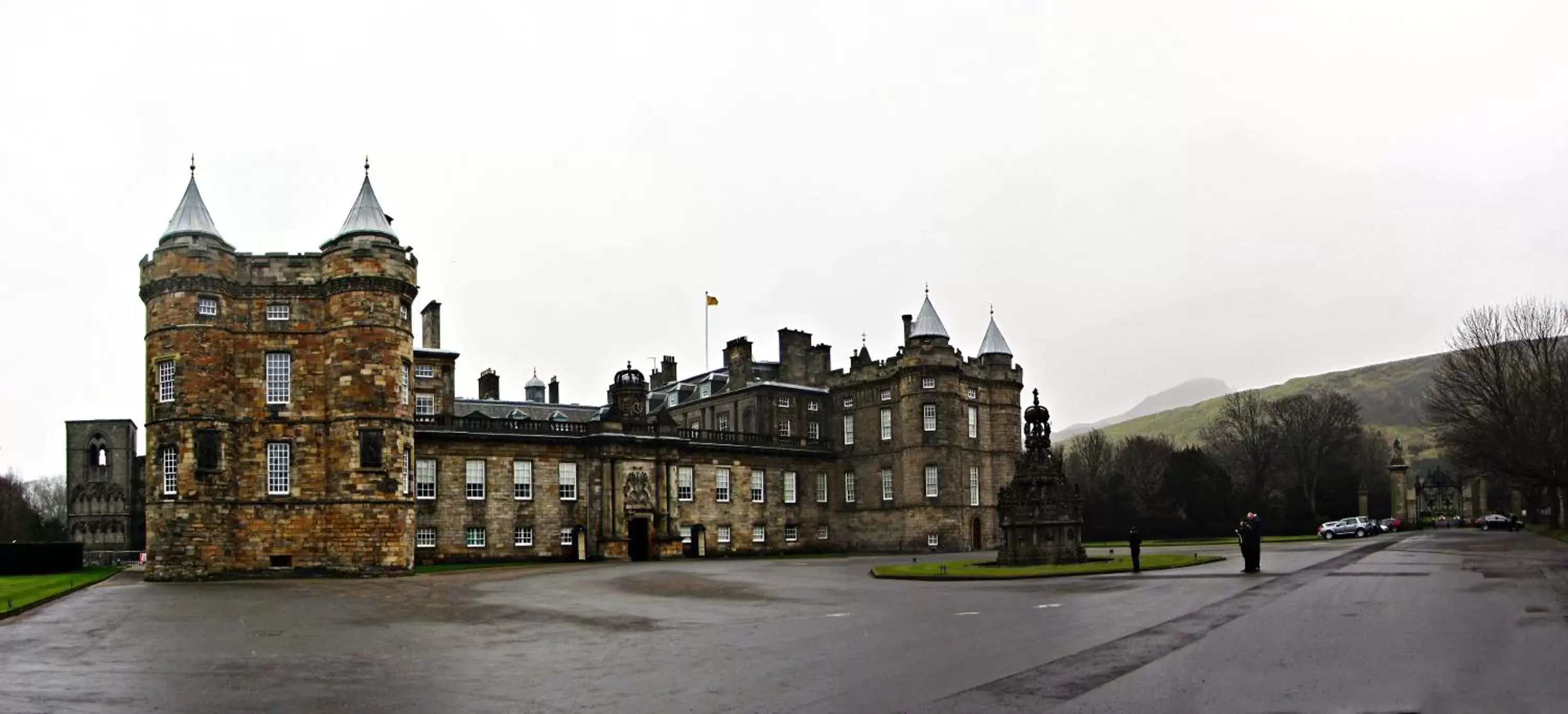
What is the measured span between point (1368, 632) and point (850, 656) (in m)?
7.54

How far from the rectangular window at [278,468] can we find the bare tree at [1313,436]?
74927 mm

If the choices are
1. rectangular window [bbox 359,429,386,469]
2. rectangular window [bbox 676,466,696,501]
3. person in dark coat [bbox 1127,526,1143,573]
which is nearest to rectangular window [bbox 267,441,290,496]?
rectangular window [bbox 359,429,386,469]

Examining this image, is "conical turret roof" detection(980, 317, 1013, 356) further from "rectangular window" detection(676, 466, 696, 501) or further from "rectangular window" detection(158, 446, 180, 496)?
"rectangular window" detection(158, 446, 180, 496)

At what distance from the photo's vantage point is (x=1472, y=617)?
18.2 metres

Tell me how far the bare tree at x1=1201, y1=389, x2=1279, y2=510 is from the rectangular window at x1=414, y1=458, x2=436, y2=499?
6106cm

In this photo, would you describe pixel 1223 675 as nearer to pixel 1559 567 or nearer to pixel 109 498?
pixel 1559 567

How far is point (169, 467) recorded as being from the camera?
43.0 m

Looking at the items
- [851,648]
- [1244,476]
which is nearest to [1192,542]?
[1244,476]

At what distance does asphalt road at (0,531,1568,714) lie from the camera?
12750mm

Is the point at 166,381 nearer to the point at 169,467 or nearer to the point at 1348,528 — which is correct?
the point at 169,467

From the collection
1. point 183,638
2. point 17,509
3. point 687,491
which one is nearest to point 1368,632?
point 183,638

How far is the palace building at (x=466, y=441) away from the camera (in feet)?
143

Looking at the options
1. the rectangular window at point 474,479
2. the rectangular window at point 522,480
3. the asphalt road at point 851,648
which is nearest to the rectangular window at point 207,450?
the asphalt road at point 851,648

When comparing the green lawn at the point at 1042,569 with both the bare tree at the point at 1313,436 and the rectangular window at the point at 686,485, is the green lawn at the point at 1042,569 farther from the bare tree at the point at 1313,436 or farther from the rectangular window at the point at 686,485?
the bare tree at the point at 1313,436
